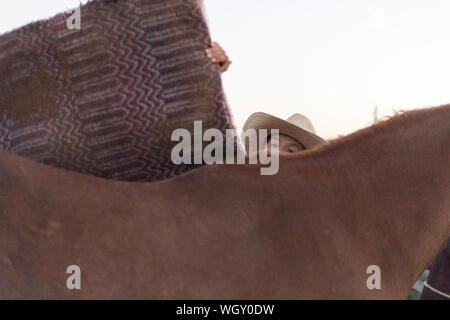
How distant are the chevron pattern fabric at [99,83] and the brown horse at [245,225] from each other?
0.35 ft

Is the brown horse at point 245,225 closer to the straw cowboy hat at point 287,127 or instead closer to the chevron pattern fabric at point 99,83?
the chevron pattern fabric at point 99,83

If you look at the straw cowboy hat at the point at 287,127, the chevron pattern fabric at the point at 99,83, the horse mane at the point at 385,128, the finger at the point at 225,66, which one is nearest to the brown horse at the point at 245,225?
the horse mane at the point at 385,128

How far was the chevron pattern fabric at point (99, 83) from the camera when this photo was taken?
4.72 feet

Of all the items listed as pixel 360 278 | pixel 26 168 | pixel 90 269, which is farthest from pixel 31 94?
pixel 360 278

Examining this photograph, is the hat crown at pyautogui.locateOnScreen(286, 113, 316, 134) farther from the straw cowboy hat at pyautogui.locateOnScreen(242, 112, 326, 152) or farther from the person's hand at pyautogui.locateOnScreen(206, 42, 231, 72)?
the person's hand at pyautogui.locateOnScreen(206, 42, 231, 72)

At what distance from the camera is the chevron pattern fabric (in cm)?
144

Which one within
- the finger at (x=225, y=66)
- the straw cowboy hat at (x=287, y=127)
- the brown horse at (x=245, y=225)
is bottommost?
the brown horse at (x=245, y=225)

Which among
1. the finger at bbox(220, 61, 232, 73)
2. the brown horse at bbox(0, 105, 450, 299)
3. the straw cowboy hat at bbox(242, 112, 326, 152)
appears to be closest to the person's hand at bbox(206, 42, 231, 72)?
the finger at bbox(220, 61, 232, 73)

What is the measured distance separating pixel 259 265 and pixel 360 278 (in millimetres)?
320

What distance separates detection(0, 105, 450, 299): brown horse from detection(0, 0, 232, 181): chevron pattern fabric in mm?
106

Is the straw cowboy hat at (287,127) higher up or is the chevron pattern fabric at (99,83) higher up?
the straw cowboy hat at (287,127)

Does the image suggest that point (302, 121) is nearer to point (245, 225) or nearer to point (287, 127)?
point (287, 127)
